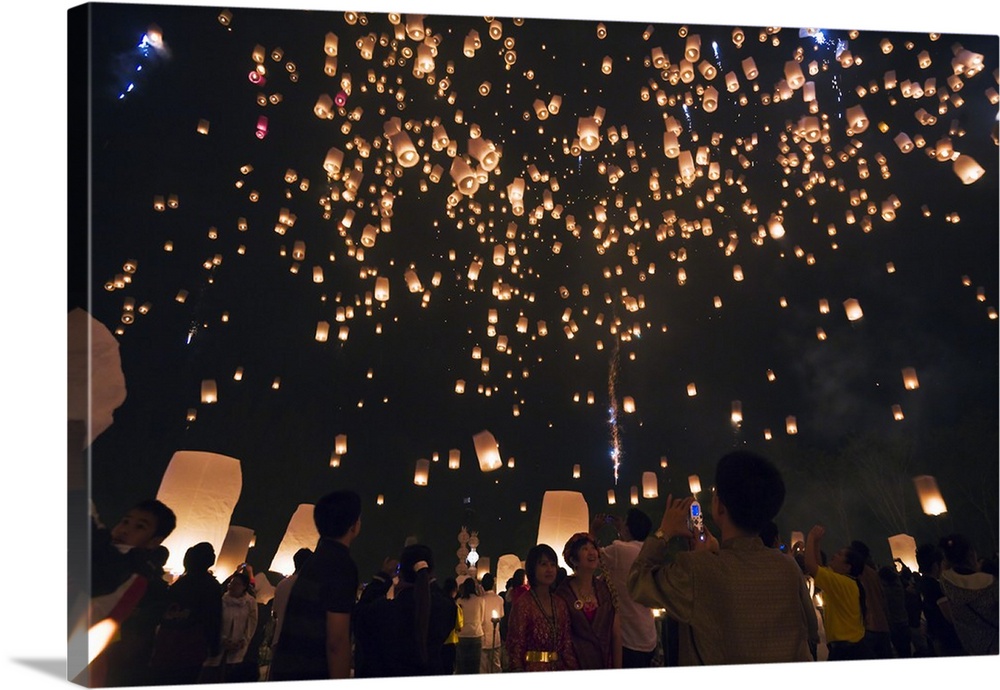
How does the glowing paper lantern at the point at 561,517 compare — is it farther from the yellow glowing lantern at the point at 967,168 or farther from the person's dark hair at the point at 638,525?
the yellow glowing lantern at the point at 967,168

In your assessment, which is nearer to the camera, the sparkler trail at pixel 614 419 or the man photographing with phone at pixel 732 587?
the man photographing with phone at pixel 732 587

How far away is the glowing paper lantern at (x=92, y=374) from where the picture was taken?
3959 millimetres

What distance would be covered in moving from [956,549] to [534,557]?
171cm

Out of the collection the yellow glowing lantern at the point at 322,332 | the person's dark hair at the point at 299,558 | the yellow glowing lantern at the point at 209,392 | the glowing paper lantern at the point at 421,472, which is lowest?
the person's dark hair at the point at 299,558

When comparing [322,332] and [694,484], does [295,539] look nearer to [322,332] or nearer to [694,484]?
[322,332]

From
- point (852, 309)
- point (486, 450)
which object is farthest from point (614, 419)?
point (852, 309)

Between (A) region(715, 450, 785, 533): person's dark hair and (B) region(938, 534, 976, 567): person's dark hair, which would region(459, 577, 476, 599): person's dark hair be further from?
(B) region(938, 534, 976, 567): person's dark hair

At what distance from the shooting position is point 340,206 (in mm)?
4395

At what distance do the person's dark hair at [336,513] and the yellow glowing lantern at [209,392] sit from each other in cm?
51

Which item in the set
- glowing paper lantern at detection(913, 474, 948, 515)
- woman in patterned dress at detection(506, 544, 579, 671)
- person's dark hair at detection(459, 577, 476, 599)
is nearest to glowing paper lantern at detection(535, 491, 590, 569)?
woman in patterned dress at detection(506, 544, 579, 671)

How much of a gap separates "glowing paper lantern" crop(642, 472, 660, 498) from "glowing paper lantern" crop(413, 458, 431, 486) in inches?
32.0

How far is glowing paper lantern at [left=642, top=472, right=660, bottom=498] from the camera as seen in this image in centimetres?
446

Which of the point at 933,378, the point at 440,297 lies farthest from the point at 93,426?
the point at 933,378

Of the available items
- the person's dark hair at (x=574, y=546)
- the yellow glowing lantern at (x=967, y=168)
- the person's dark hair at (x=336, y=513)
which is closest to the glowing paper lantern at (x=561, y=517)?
the person's dark hair at (x=574, y=546)
